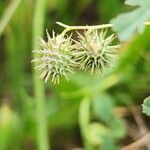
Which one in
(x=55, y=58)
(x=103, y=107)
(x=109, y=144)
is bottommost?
(x=109, y=144)

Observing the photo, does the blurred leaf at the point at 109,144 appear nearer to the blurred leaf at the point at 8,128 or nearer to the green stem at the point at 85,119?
the green stem at the point at 85,119

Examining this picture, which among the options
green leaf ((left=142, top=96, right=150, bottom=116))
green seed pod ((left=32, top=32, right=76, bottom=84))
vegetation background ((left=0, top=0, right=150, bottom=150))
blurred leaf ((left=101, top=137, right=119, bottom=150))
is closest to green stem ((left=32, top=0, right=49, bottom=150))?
vegetation background ((left=0, top=0, right=150, bottom=150))

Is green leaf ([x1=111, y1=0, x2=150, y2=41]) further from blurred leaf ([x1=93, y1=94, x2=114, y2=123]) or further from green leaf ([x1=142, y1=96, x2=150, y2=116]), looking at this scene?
blurred leaf ([x1=93, y1=94, x2=114, y2=123])

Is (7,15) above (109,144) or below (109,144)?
above

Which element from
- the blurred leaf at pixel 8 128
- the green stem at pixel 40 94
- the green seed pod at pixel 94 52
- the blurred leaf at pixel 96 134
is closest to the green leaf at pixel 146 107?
the green seed pod at pixel 94 52

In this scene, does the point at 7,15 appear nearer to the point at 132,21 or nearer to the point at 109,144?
the point at 109,144

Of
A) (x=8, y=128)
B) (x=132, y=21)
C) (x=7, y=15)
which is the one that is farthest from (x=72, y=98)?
(x=132, y=21)
